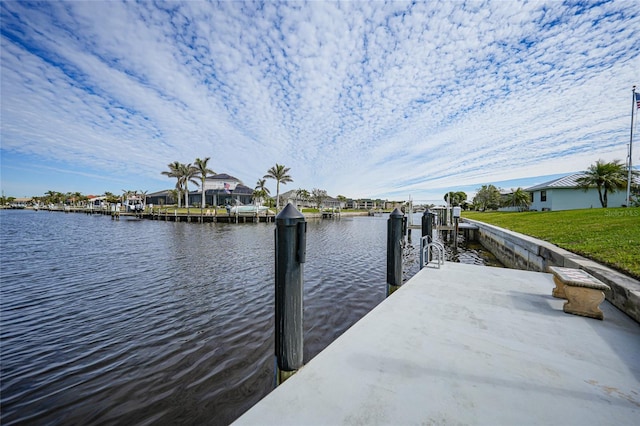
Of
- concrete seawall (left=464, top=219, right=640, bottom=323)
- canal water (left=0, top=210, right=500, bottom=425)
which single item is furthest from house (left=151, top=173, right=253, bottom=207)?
concrete seawall (left=464, top=219, right=640, bottom=323)

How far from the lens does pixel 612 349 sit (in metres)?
2.97

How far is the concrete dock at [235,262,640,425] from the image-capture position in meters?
2.01

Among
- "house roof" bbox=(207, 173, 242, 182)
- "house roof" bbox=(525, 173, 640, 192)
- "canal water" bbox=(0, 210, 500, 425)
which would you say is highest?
"house roof" bbox=(207, 173, 242, 182)

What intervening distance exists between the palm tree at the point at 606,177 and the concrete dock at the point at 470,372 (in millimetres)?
30050

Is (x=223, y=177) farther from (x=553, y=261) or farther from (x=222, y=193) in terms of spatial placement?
(x=553, y=261)

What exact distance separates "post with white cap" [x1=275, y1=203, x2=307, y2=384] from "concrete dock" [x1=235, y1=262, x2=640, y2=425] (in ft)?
1.30

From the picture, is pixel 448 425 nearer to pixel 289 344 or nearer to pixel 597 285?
pixel 289 344

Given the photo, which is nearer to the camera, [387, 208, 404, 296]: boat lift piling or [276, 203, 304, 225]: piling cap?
[276, 203, 304, 225]: piling cap

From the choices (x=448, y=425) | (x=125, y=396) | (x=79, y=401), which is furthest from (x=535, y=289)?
(x=79, y=401)

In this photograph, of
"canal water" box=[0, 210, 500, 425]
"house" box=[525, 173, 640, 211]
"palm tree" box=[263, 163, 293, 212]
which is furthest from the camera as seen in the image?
"palm tree" box=[263, 163, 293, 212]

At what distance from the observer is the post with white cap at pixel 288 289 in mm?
2934

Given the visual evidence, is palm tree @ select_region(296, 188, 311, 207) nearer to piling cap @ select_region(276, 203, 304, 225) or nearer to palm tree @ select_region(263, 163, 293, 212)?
palm tree @ select_region(263, 163, 293, 212)

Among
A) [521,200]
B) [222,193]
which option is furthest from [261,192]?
[521,200]

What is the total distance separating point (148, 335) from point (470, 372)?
5908 mm
